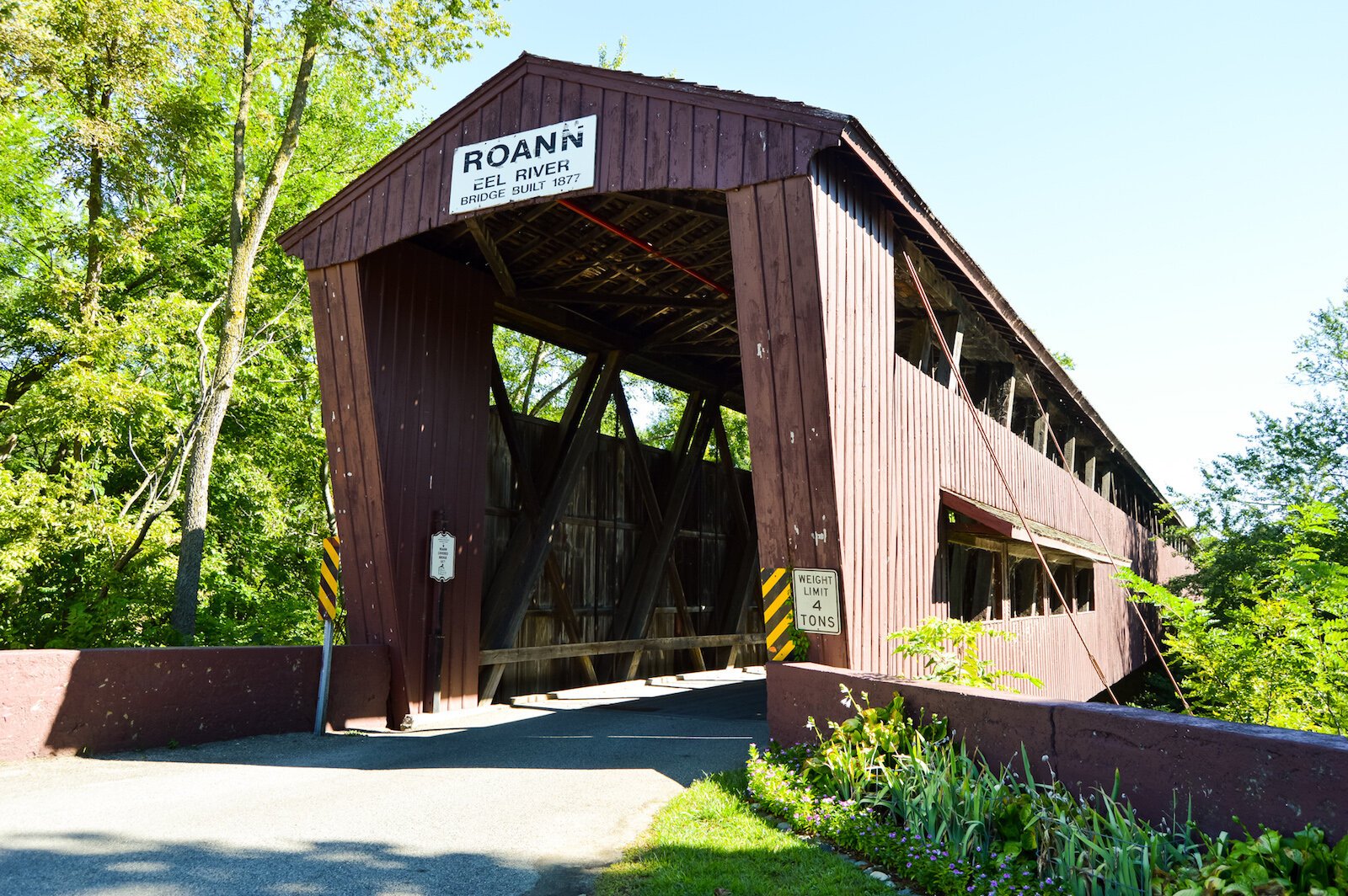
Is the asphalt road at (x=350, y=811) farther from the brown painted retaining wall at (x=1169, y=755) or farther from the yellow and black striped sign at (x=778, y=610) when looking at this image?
the brown painted retaining wall at (x=1169, y=755)

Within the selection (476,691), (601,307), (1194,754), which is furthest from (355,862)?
(601,307)

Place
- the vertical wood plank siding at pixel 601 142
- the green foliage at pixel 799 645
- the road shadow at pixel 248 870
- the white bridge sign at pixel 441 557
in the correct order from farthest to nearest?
1. the white bridge sign at pixel 441 557
2. the vertical wood plank siding at pixel 601 142
3. the green foliage at pixel 799 645
4. the road shadow at pixel 248 870

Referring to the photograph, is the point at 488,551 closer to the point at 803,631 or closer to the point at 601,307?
the point at 601,307

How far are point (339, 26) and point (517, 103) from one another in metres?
5.81

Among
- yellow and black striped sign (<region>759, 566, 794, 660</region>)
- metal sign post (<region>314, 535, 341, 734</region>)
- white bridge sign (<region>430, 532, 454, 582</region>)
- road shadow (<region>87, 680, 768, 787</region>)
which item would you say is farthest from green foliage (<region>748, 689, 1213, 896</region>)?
white bridge sign (<region>430, 532, 454, 582</region>)

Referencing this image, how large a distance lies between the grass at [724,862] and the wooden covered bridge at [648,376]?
209 cm

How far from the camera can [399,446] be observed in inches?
370

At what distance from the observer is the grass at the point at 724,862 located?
3.97 m

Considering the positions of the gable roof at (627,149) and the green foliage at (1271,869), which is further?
the gable roof at (627,149)

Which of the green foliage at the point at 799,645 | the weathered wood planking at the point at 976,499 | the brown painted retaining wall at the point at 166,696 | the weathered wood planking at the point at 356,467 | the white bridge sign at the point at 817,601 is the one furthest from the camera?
the weathered wood planking at the point at 356,467

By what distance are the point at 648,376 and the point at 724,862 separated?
35.3 feet

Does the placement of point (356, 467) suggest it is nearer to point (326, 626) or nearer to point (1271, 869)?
point (326, 626)

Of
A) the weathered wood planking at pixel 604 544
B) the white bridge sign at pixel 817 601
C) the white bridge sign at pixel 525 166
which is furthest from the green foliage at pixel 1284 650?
the weathered wood planking at pixel 604 544

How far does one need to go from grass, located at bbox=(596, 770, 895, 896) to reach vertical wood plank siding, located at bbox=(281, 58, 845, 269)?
14.8 ft
